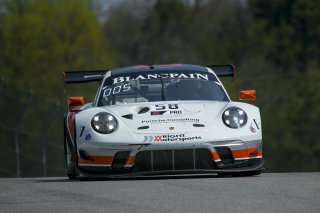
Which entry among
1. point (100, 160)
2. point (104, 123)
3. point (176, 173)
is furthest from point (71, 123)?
point (176, 173)

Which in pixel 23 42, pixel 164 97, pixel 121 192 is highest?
pixel 23 42

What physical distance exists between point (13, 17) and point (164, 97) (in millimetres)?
53714

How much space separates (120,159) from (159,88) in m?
1.73

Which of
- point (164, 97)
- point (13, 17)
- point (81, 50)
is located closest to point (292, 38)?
point (81, 50)

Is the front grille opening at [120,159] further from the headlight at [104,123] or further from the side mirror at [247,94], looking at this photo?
the side mirror at [247,94]

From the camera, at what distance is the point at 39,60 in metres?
63.3

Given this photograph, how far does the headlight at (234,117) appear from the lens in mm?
12422

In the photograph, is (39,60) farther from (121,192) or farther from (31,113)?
(121,192)

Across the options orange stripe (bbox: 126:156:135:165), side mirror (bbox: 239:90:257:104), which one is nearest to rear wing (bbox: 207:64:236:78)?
side mirror (bbox: 239:90:257:104)

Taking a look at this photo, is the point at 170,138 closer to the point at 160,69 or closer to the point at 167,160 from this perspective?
the point at 167,160

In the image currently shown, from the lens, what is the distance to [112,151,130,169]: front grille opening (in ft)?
39.9

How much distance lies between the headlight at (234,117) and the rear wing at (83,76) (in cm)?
309

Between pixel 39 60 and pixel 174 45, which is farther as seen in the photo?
pixel 174 45

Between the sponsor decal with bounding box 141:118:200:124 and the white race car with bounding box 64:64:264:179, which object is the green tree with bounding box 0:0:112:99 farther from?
the sponsor decal with bounding box 141:118:200:124
